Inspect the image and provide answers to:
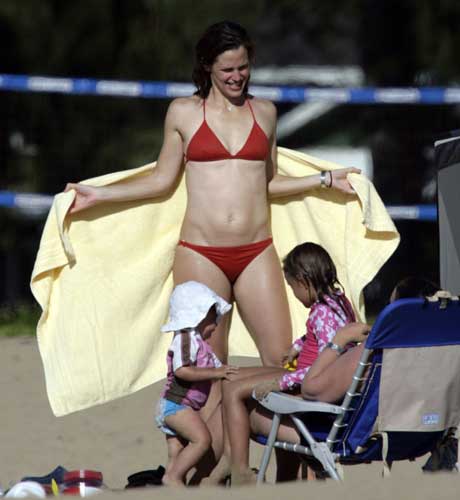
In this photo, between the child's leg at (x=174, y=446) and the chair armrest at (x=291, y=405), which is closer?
the chair armrest at (x=291, y=405)

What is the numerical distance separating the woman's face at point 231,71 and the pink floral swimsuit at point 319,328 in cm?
90

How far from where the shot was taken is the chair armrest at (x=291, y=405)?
460 cm

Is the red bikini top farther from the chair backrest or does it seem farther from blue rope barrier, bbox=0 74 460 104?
blue rope barrier, bbox=0 74 460 104

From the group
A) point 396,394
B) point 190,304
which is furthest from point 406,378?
point 190,304

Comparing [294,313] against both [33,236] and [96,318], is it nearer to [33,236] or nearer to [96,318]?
[96,318]

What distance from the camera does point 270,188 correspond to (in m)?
5.49

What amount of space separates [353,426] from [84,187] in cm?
156

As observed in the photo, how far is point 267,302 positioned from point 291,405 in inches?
29.6

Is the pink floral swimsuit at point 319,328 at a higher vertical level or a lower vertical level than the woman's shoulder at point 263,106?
lower

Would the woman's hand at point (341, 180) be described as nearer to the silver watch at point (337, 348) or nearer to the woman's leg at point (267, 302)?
the woman's leg at point (267, 302)

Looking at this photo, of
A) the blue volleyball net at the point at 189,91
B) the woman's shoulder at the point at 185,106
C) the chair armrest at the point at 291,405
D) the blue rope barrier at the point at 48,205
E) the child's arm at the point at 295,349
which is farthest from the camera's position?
the blue volleyball net at the point at 189,91

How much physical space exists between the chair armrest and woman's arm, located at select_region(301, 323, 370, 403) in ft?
0.13

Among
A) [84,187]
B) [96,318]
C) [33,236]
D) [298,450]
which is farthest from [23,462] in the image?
[33,236]

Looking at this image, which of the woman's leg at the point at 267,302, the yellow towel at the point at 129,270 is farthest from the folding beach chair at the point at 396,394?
the yellow towel at the point at 129,270
